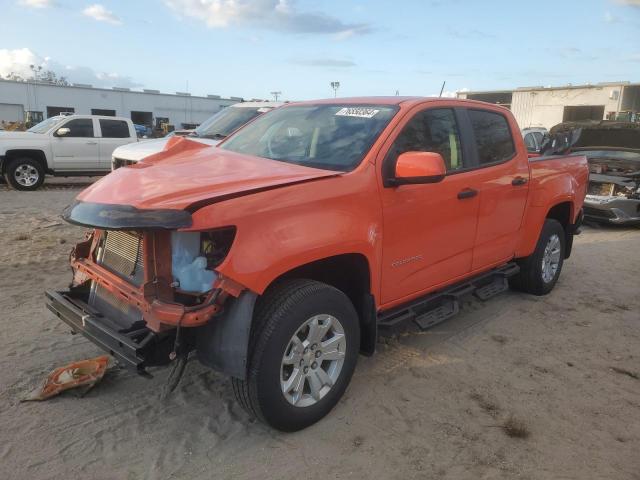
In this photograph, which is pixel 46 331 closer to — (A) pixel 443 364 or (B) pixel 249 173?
(B) pixel 249 173

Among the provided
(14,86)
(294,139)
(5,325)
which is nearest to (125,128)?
(5,325)

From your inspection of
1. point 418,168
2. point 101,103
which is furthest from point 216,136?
point 101,103

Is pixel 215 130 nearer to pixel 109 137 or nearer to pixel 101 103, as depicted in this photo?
pixel 109 137

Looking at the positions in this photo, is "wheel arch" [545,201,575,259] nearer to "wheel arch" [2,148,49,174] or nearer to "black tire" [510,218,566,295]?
"black tire" [510,218,566,295]

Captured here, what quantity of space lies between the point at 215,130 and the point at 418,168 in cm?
624

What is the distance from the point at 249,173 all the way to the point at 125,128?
12.0 metres

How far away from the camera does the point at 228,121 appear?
8953 mm

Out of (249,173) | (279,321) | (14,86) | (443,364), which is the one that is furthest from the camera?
(14,86)

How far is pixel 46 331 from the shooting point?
4246mm

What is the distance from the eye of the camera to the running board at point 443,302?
12.1 ft

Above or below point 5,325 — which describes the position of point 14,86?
above

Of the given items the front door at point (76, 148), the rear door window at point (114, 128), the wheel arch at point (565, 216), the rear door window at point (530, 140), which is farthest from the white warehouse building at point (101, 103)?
the wheel arch at point (565, 216)

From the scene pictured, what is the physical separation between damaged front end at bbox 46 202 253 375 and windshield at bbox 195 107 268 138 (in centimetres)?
585

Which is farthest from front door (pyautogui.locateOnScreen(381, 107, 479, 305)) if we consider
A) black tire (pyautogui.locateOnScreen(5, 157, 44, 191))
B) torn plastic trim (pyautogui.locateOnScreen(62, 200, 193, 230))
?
black tire (pyautogui.locateOnScreen(5, 157, 44, 191))
